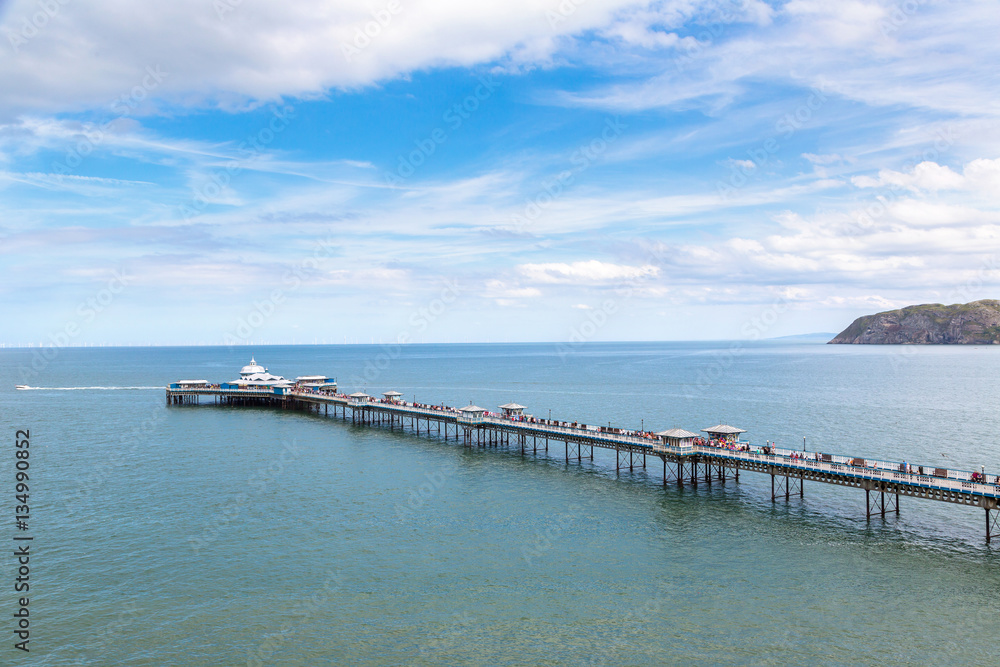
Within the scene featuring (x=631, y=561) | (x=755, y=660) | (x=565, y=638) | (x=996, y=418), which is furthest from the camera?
(x=996, y=418)

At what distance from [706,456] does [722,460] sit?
1.53 m

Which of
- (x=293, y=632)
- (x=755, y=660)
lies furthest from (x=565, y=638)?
(x=293, y=632)

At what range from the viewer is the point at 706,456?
59156 mm

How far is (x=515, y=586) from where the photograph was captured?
36.2 meters

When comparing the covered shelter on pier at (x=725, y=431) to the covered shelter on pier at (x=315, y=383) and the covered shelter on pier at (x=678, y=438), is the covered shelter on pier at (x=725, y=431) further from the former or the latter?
the covered shelter on pier at (x=315, y=383)

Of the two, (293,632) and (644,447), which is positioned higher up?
(644,447)

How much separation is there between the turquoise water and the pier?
2.27m

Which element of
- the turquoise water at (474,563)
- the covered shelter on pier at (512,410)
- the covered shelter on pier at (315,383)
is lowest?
the turquoise water at (474,563)

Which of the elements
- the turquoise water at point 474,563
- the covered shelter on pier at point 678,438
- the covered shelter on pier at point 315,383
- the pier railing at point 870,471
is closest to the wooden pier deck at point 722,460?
the pier railing at point 870,471

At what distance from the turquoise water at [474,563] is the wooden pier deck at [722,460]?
2.23 metres

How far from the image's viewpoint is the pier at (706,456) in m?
45.4

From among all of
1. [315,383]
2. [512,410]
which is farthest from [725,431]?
[315,383]

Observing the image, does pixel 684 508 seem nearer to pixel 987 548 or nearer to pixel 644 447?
pixel 644 447

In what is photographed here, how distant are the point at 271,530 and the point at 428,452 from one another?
3332 cm
